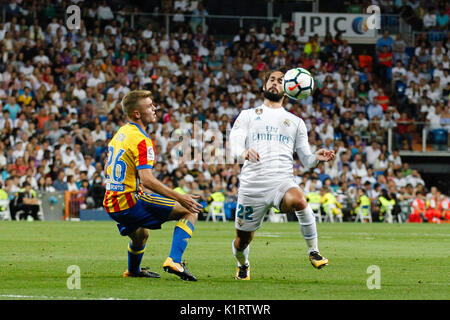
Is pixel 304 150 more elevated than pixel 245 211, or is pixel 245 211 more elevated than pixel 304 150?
pixel 304 150

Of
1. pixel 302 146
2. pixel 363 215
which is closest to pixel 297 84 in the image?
pixel 302 146

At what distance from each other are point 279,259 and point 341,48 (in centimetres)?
2342

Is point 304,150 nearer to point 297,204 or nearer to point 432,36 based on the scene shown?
point 297,204

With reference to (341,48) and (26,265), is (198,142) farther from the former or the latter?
(26,265)

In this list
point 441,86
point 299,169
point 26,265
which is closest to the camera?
point 26,265

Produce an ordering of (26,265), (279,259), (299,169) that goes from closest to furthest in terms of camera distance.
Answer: (26,265)
(279,259)
(299,169)

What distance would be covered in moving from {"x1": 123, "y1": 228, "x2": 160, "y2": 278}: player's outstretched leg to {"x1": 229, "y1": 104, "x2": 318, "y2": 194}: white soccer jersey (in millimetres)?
1198

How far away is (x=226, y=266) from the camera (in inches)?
463

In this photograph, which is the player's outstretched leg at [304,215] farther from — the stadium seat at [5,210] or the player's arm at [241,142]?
the stadium seat at [5,210]

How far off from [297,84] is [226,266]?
2.75 m

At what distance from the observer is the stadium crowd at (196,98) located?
28.1 m

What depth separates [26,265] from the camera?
11367 millimetres

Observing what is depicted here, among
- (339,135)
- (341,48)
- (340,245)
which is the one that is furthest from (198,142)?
(340,245)

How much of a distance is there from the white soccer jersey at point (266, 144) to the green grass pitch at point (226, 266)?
1.12 metres
